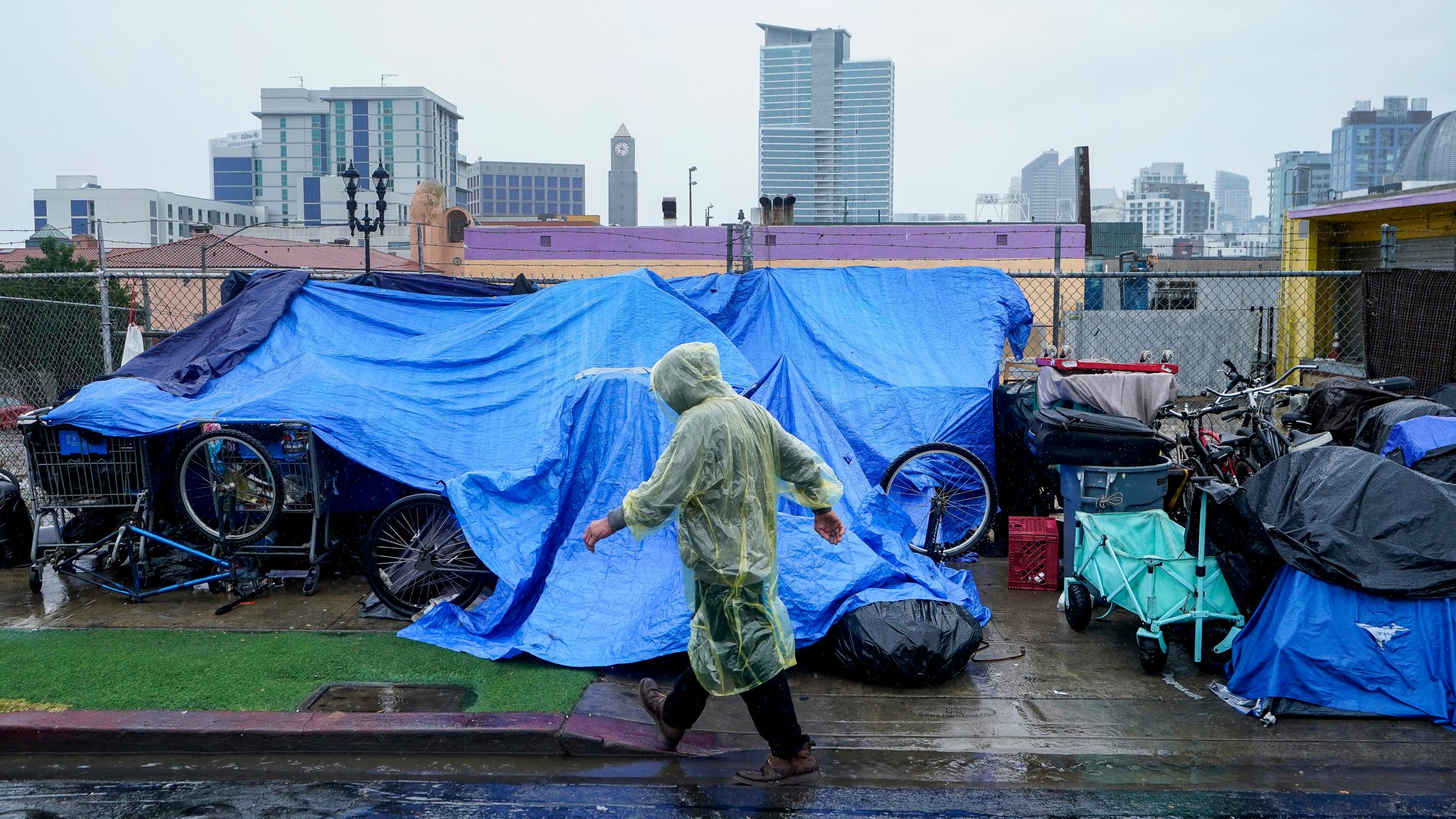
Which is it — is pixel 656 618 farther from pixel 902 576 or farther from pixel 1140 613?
pixel 1140 613

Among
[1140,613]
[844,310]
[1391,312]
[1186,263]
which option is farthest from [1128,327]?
[1186,263]

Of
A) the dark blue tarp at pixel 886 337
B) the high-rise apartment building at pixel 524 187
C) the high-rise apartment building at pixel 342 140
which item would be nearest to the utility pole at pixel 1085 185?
the dark blue tarp at pixel 886 337

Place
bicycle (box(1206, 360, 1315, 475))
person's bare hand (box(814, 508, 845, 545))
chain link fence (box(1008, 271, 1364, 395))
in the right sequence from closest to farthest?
person's bare hand (box(814, 508, 845, 545)) < bicycle (box(1206, 360, 1315, 475)) < chain link fence (box(1008, 271, 1364, 395))

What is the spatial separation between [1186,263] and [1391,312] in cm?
3947

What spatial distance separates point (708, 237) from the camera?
37781mm

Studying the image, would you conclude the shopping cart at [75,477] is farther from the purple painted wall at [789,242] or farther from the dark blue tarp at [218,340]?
the purple painted wall at [789,242]

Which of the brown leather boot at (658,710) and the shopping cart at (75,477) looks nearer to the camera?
the brown leather boot at (658,710)

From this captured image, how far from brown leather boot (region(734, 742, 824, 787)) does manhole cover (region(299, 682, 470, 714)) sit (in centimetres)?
145

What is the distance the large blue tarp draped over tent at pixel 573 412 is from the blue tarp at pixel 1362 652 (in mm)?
1546

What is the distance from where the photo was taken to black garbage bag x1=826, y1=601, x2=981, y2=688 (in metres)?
4.82

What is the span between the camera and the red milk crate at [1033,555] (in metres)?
6.49

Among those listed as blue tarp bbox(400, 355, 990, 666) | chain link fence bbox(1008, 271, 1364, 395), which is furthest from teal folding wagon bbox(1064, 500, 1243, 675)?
chain link fence bbox(1008, 271, 1364, 395)

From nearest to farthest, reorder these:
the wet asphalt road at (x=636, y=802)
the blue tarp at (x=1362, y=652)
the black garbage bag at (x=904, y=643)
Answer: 1. the wet asphalt road at (x=636, y=802)
2. the blue tarp at (x=1362, y=652)
3. the black garbage bag at (x=904, y=643)

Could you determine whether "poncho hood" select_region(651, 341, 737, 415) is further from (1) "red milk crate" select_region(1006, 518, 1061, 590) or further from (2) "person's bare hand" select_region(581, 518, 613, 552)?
(1) "red milk crate" select_region(1006, 518, 1061, 590)
